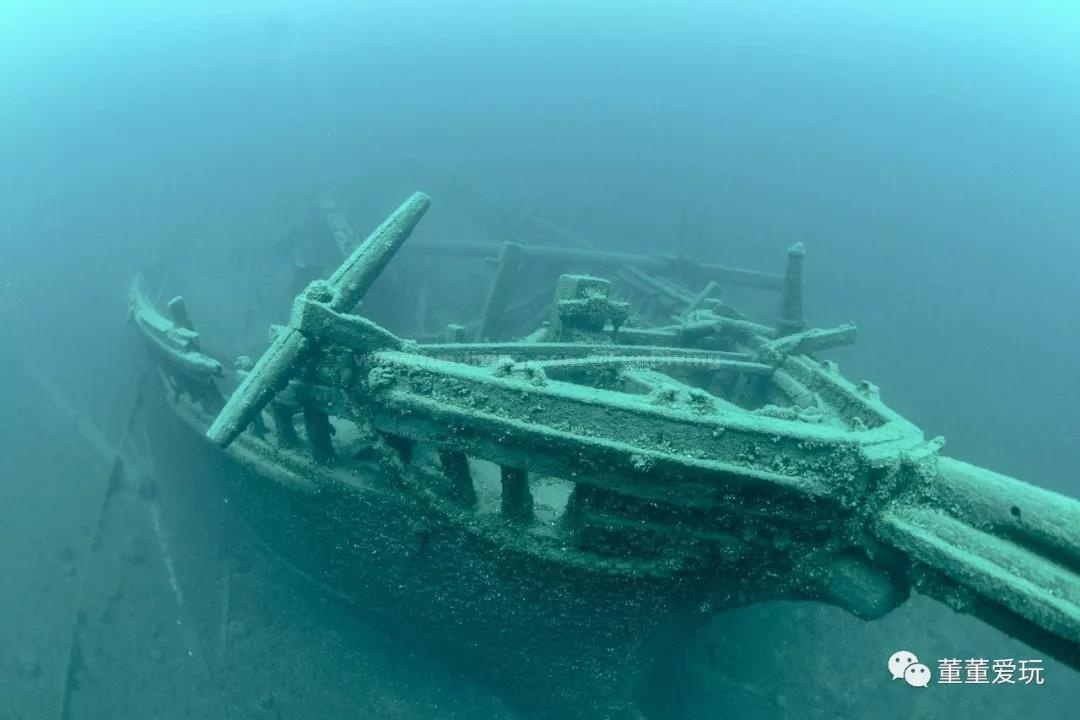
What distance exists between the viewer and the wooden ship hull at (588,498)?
2.54 metres

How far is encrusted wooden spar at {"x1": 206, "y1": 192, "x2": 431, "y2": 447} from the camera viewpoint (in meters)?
3.19

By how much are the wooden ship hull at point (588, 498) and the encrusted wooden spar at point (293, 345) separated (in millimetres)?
15

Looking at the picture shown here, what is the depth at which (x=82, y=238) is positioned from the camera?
20.9 metres

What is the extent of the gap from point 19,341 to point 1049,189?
6978 centimetres

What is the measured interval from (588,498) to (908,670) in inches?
231

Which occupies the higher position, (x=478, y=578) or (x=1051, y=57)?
(x=1051, y=57)

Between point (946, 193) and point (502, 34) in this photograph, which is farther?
point (502, 34)

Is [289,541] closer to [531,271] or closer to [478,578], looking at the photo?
[478,578]

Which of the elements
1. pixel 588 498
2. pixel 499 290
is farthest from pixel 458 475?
pixel 499 290

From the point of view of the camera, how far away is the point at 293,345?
10.7 ft

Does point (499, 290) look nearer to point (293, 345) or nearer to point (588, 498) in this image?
point (293, 345)

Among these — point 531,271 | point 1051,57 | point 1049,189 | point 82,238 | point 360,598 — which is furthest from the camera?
point 1051,57

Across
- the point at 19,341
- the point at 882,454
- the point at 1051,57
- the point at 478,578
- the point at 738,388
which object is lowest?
the point at 19,341

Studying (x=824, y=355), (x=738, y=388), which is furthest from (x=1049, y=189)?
(x=738, y=388)
